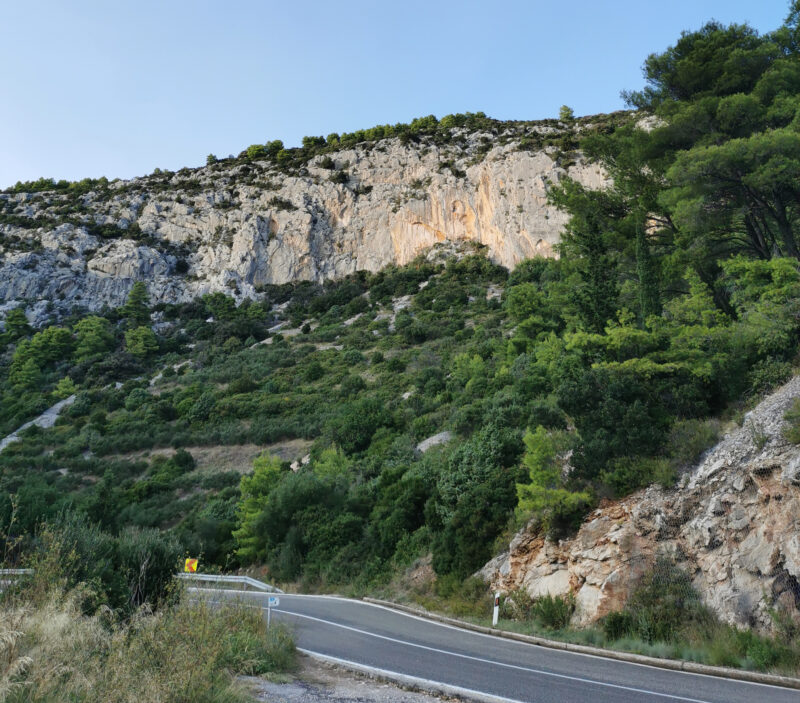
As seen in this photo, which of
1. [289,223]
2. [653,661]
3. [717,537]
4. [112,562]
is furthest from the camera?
[289,223]

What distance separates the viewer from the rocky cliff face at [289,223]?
63.0 metres

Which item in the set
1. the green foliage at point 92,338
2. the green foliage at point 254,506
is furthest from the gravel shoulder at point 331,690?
the green foliage at point 92,338

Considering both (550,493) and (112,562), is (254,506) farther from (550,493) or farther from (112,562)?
(112,562)

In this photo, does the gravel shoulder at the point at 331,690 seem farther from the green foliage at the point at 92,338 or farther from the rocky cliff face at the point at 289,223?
the green foliage at the point at 92,338

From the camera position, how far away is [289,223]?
7075cm

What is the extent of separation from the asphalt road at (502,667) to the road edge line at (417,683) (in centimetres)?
13

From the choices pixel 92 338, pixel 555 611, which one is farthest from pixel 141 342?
pixel 555 611

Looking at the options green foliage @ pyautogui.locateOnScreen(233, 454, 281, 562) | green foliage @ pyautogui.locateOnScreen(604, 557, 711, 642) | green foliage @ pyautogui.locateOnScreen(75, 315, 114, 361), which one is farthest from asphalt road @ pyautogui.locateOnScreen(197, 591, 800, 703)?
green foliage @ pyautogui.locateOnScreen(75, 315, 114, 361)

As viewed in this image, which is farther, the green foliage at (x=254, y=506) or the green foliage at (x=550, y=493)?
the green foliage at (x=254, y=506)

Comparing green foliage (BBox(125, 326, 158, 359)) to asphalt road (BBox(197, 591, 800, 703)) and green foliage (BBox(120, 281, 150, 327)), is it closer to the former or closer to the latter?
green foliage (BBox(120, 281, 150, 327))

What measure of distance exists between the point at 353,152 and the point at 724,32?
64.8m

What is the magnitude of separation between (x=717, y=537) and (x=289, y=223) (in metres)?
68.3

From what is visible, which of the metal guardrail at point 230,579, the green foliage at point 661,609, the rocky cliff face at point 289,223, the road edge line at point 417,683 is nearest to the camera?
the road edge line at point 417,683

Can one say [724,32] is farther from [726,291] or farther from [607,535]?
[607,535]
